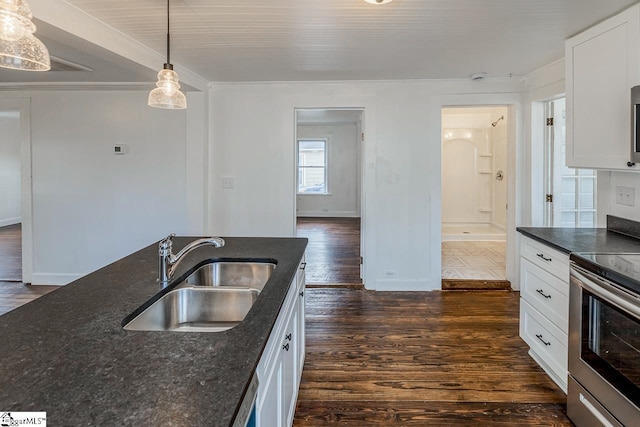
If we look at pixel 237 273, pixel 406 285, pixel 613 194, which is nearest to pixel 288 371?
pixel 237 273

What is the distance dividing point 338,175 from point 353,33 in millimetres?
7444

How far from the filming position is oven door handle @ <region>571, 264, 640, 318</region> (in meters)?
1.42

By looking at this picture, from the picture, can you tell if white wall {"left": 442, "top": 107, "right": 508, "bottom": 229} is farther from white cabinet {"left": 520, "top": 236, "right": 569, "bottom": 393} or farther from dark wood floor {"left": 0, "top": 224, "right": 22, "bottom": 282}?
dark wood floor {"left": 0, "top": 224, "right": 22, "bottom": 282}

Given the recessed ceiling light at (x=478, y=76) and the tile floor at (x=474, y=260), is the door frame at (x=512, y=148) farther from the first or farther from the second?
the tile floor at (x=474, y=260)

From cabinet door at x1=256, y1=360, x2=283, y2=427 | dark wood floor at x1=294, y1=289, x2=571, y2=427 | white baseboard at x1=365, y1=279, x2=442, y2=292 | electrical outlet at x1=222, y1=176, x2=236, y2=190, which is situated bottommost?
dark wood floor at x1=294, y1=289, x2=571, y2=427

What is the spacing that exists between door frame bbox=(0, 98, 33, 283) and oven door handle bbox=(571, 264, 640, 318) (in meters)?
5.28

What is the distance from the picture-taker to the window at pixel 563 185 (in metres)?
3.65

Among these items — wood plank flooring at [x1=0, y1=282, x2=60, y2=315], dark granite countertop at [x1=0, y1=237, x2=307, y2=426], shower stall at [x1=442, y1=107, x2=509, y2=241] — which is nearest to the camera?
dark granite countertop at [x1=0, y1=237, x2=307, y2=426]

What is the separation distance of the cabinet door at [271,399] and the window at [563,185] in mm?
3466

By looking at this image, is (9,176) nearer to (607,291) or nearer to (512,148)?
(512,148)

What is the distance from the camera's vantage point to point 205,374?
2.85ft

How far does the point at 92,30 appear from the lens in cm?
238

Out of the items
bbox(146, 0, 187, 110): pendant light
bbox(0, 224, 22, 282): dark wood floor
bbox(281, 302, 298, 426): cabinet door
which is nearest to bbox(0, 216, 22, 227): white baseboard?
bbox(0, 224, 22, 282): dark wood floor

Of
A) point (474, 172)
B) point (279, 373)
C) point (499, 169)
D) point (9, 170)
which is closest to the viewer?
point (279, 373)
